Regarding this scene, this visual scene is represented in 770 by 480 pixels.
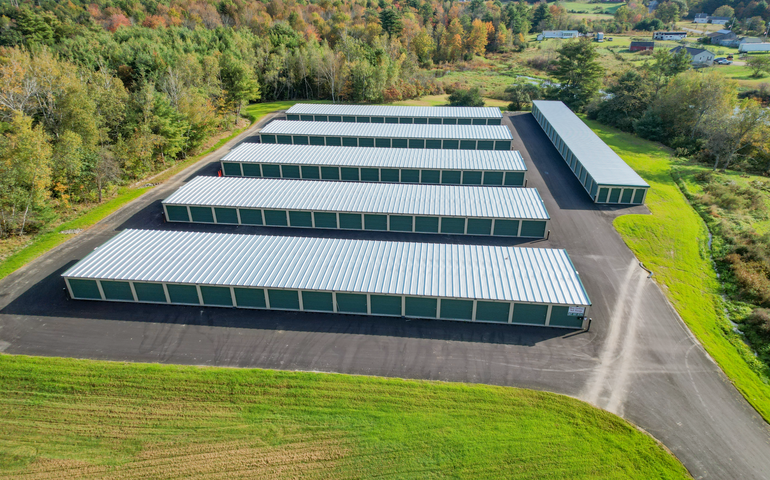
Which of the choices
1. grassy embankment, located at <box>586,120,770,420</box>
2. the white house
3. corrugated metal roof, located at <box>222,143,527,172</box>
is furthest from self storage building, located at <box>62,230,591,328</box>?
the white house

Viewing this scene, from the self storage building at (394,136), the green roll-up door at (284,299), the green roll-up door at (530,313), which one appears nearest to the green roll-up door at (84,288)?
the green roll-up door at (284,299)

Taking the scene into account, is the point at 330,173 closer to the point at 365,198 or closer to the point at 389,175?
the point at 389,175

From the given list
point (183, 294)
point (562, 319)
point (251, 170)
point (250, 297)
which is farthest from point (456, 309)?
point (251, 170)

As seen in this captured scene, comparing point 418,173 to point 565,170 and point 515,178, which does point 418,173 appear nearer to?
point 515,178

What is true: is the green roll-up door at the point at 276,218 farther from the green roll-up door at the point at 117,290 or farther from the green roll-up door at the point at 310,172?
the green roll-up door at the point at 117,290

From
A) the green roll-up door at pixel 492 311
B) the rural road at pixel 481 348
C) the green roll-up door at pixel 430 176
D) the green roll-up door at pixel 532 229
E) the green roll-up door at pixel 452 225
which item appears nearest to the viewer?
the rural road at pixel 481 348

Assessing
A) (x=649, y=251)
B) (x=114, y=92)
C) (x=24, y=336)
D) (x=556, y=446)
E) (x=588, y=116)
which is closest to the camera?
(x=556, y=446)

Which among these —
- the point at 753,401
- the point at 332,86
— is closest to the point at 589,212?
the point at 753,401

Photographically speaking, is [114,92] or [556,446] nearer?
[556,446]
